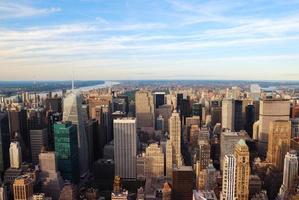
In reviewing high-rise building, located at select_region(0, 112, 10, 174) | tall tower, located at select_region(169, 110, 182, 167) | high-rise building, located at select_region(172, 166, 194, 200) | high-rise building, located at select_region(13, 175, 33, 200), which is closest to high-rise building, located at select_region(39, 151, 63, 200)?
high-rise building, located at select_region(13, 175, 33, 200)

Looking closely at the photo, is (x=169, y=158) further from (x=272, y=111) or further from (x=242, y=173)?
(x=272, y=111)

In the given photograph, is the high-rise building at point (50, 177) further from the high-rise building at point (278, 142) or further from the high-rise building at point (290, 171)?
the high-rise building at point (278, 142)

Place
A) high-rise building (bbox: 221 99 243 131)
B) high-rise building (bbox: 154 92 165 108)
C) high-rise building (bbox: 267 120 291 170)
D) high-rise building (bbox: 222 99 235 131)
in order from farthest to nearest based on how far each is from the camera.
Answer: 1. high-rise building (bbox: 154 92 165 108)
2. high-rise building (bbox: 221 99 243 131)
3. high-rise building (bbox: 222 99 235 131)
4. high-rise building (bbox: 267 120 291 170)

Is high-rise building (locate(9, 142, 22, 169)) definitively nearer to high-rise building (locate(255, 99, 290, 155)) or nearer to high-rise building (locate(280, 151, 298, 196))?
high-rise building (locate(280, 151, 298, 196))

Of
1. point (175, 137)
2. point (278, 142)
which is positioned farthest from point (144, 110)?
point (278, 142)

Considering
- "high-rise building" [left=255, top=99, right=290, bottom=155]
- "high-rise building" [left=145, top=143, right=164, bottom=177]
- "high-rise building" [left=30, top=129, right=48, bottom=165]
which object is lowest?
"high-rise building" [left=145, top=143, right=164, bottom=177]

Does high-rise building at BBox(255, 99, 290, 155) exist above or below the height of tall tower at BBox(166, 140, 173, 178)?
above

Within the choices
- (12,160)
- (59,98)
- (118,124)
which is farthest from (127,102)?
(12,160)
